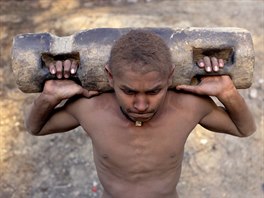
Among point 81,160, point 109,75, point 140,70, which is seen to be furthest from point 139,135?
point 81,160

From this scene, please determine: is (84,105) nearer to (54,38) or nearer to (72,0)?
(54,38)

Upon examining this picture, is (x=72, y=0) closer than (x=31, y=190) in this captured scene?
No

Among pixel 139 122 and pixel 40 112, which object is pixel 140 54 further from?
pixel 40 112

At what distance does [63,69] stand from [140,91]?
1.45ft

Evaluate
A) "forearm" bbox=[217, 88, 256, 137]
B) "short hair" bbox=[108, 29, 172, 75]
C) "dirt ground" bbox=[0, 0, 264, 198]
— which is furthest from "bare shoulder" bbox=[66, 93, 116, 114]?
"dirt ground" bbox=[0, 0, 264, 198]

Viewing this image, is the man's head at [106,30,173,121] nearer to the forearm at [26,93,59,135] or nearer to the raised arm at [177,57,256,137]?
the raised arm at [177,57,256,137]

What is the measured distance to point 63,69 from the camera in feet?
7.83

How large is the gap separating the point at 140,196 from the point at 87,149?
1.51 metres

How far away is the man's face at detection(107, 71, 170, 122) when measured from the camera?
206cm

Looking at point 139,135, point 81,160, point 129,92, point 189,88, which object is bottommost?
point 81,160

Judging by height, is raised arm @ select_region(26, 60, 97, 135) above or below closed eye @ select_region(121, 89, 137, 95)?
below

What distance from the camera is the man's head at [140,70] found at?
80.5 inches

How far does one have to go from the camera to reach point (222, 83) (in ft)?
7.88

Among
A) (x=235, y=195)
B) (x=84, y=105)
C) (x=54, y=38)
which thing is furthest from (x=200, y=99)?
(x=235, y=195)
